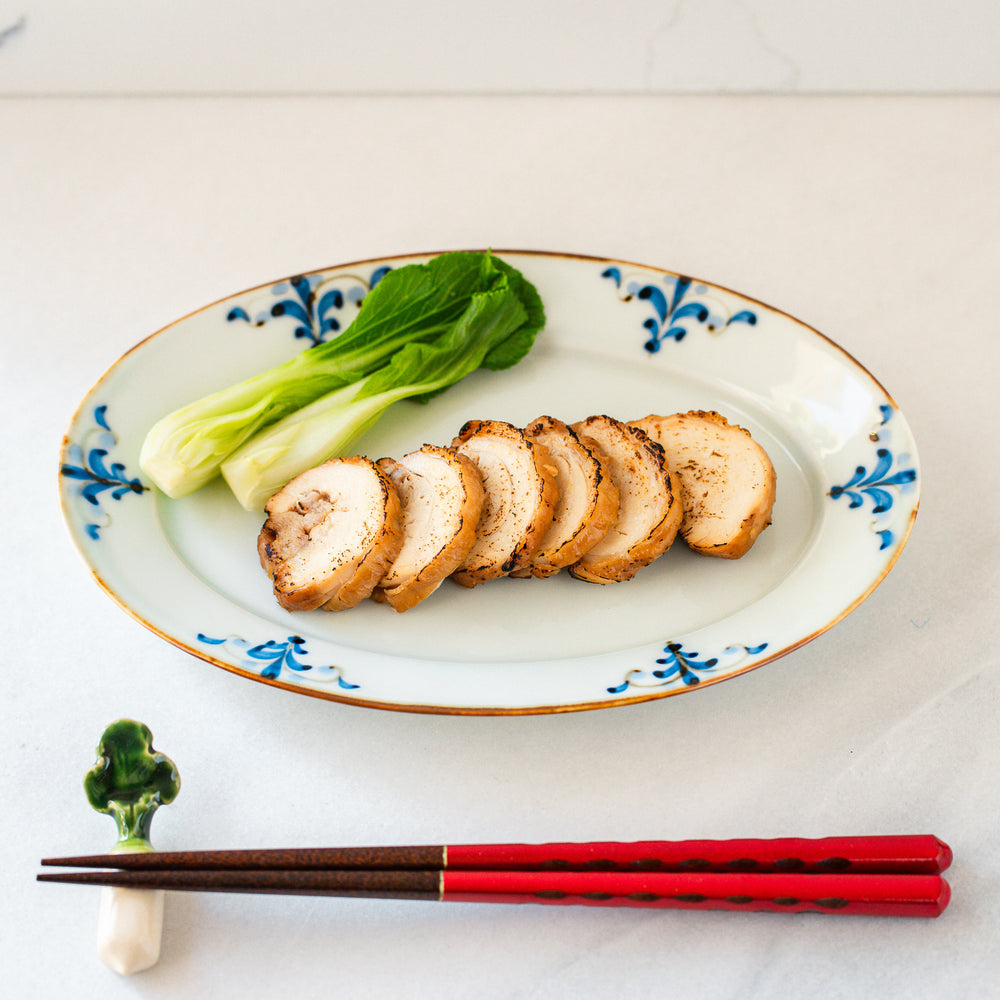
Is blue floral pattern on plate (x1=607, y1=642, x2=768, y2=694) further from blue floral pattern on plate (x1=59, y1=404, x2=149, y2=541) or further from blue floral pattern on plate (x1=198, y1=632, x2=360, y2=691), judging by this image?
blue floral pattern on plate (x1=59, y1=404, x2=149, y2=541)

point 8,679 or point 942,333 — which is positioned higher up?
point 942,333

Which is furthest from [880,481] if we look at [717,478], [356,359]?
[356,359]

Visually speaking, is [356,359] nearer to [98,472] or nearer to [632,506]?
[98,472]

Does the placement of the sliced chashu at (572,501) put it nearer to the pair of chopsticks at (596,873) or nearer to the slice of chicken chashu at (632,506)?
the slice of chicken chashu at (632,506)

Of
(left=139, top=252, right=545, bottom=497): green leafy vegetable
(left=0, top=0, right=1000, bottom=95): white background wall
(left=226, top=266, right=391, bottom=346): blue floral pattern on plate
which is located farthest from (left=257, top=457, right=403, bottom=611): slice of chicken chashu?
(left=0, top=0, right=1000, bottom=95): white background wall

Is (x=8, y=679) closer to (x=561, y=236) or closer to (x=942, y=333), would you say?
(x=561, y=236)

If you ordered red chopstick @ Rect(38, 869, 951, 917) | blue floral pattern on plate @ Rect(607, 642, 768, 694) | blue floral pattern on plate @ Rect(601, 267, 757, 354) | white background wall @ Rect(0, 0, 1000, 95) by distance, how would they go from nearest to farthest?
red chopstick @ Rect(38, 869, 951, 917) < blue floral pattern on plate @ Rect(607, 642, 768, 694) < blue floral pattern on plate @ Rect(601, 267, 757, 354) < white background wall @ Rect(0, 0, 1000, 95)

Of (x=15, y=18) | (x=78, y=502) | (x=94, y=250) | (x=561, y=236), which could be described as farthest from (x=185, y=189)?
(x=78, y=502)
